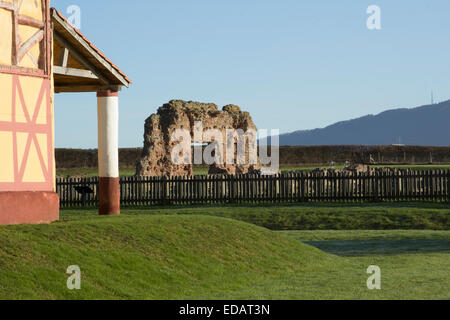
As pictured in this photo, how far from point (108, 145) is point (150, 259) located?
28.1 feet

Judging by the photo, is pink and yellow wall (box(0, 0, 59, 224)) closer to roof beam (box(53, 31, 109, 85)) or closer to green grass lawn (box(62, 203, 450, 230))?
roof beam (box(53, 31, 109, 85))

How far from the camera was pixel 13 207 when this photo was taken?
1480 centimetres

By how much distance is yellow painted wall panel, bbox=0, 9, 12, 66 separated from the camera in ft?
49.6

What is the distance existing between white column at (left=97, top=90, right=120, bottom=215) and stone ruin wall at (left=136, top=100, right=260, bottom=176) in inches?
728

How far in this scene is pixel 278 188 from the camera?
106 feet

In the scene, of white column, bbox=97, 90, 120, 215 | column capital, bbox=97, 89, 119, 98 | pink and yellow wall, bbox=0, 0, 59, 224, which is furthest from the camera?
column capital, bbox=97, 89, 119, 98

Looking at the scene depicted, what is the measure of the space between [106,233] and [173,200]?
1933 cm

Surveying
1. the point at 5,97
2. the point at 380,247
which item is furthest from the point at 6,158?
the point at 380,247

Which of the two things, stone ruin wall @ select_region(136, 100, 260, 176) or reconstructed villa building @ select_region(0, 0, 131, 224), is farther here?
stone ruin wall @ select_region(136, 100, 260, 176)

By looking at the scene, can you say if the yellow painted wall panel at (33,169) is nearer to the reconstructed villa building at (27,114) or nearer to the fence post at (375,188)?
the reconstructed villa building at (27,114)

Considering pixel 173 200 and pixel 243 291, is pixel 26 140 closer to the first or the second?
pixel 243 291

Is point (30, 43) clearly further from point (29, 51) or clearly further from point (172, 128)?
point (172, 128)

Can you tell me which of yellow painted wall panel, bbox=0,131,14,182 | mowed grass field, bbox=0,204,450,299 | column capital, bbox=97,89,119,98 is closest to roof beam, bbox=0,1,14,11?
yellow painted wall panel, bbox=0,131,14,182

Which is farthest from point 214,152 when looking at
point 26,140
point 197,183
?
point 26,140
